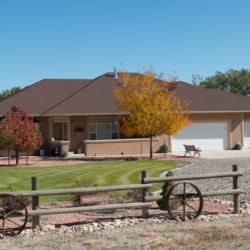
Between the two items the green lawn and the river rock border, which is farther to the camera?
the green lawn

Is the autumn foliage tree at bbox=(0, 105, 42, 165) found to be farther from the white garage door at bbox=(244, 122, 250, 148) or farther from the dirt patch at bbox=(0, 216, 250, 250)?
the white garage door at bbox=(244, 122, 250, 148)

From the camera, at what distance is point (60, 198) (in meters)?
10.2

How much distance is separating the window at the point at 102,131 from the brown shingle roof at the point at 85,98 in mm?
1630

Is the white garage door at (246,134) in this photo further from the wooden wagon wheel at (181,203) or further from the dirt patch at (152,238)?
the dirt patch at (152,238)

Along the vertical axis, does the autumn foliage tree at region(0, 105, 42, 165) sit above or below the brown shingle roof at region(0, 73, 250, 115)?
below

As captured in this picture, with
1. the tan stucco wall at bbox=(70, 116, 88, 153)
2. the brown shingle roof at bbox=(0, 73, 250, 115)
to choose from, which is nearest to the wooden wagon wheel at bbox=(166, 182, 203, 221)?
the brown shingle roof at bbox=(0, 73, 250, 115)

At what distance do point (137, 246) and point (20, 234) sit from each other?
8.16 feet

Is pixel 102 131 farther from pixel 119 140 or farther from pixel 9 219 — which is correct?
pixel 9 219

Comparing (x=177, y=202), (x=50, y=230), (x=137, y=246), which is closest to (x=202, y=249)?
(x=137, y=246)

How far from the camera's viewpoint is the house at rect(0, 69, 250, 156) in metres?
25.1

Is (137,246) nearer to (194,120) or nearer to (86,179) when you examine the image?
(86,179)

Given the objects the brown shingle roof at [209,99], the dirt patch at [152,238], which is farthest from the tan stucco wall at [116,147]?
the dirt patch at [152,238]

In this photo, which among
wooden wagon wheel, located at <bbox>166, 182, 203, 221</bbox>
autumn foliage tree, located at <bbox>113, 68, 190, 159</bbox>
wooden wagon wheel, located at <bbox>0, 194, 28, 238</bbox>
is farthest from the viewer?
autumn foliage tree, located at <bbox>113, 68, 190, 159</bbox>

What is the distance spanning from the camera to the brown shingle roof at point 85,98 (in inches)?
1016
